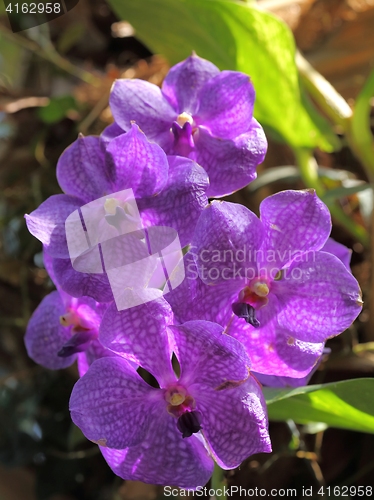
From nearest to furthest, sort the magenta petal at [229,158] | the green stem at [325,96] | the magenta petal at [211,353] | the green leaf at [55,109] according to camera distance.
Answer: 1. the magenta petal at [211,353]
2. the magenta petal at [229,158]
3. the green stem at [325,96]
4. the green leaf at [55,109]

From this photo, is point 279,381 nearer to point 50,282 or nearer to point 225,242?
point 225,242

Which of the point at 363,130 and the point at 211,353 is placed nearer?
the point at 211,353

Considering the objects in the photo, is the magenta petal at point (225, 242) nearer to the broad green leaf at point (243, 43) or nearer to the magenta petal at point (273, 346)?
the magenta petal at point (273, 346)

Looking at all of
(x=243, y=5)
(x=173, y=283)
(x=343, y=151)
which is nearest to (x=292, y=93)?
(x=243, y=5)

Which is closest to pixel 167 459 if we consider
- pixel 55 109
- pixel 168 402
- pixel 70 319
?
pixel 168 402

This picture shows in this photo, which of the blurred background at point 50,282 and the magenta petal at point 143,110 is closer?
the magenta petal at point 143,110

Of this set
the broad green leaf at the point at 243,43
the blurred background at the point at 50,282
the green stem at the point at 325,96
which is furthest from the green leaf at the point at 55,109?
the green stem at the point at 325,96
